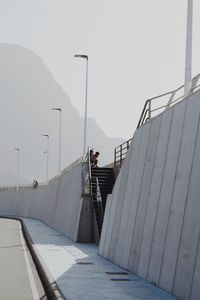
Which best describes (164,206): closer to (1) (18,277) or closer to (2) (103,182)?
(1) (18,277)

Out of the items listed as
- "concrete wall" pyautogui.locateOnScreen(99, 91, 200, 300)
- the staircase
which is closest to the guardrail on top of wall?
the staircase

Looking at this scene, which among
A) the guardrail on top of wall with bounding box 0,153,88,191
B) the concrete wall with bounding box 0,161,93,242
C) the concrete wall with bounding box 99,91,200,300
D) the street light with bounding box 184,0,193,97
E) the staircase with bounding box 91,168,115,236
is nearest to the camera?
the concrete wall with bounding box 99,91,200,300

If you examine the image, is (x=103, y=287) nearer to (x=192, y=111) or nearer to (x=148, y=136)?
(x=192, y=111)

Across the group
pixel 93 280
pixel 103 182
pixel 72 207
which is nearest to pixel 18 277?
pixel 93 280

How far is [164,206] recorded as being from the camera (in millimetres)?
10852

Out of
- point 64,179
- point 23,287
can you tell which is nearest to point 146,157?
point 23,287

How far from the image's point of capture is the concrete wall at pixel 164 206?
29.9 feet

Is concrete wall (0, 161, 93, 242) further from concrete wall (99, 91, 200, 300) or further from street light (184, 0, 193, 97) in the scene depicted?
street light (184, 0, 193, 97)

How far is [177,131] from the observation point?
1109cm

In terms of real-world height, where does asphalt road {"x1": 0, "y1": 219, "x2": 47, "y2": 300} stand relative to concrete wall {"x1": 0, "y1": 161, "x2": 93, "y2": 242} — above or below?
above

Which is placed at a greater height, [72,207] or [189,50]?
[189,50]

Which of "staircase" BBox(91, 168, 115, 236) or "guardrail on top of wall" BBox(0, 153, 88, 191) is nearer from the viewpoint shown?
"staircase" BBox(91, 168, 115, 236)

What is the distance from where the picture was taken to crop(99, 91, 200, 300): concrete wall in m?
9.10

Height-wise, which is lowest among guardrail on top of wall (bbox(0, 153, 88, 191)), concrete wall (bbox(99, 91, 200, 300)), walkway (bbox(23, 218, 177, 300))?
guardrail on top of wall (bbox(0, 153, 88, 191))
